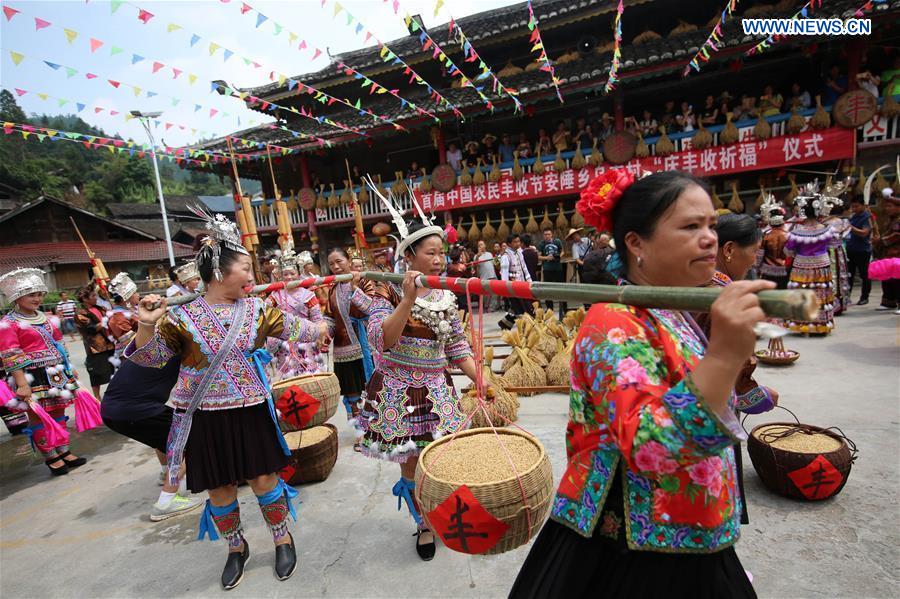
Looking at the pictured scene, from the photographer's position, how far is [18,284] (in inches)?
169

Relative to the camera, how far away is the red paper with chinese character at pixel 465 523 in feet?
5.12

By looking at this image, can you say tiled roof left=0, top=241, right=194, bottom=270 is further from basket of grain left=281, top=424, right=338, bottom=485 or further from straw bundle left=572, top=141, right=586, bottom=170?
basket of grain left=281, top=424, right=338, bottom=485

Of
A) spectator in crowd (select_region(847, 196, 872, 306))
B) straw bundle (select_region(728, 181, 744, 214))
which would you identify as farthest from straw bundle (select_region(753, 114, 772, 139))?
spectator in crowd (select_region(847, 196, 872, 306))

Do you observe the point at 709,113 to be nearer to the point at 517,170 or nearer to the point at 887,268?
the point at 517,170

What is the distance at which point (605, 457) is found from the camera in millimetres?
1190

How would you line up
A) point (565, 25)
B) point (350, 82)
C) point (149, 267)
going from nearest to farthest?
1. point (565, 25)
2. point (350, 82)
3. point (149, 267)

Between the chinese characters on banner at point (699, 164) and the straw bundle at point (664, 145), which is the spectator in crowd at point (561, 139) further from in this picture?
the straw bundle at point (664, 145)

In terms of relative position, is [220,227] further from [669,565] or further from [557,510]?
[669,565]

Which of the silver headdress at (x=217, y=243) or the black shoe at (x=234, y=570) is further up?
the silver headdress at (x=217, y=243)

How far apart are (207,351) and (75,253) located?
2560 centimetres

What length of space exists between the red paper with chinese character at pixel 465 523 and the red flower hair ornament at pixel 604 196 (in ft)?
3.33

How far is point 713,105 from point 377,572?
13497mm

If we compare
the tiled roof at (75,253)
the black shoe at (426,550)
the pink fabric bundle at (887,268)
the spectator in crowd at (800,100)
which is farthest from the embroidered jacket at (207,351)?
the tiled roof at (75,253)

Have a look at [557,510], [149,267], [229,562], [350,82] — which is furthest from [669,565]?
[149,267]
